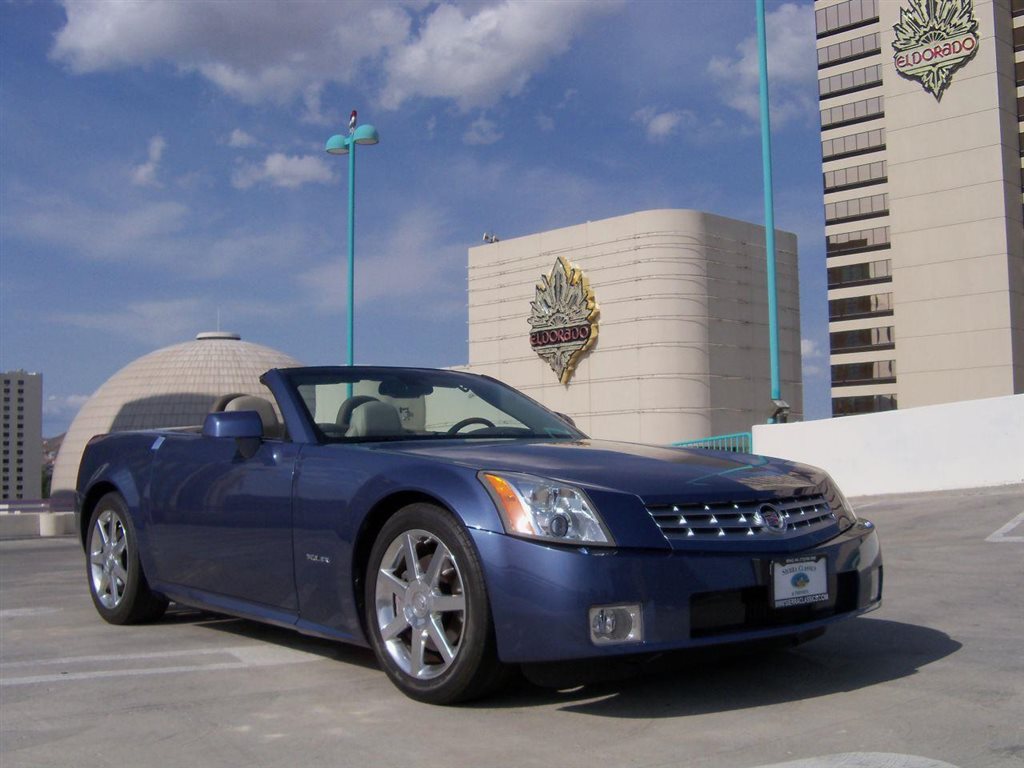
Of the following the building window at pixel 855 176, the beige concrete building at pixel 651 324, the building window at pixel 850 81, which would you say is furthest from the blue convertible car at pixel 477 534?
the building window at pixel 850 81

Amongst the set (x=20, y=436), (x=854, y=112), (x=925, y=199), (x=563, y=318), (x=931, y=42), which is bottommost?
(x=20, y=436)

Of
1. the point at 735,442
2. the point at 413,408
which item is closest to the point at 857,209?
the point at 735,442

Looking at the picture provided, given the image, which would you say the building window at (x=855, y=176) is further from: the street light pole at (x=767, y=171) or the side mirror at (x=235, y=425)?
the side mirror at (x=235, y=425)

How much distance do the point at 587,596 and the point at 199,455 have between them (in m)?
2.59

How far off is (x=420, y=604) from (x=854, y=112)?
7489 centimetres

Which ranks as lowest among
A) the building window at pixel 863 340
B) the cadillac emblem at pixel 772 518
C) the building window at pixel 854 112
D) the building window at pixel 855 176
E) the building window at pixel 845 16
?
the cadillac emblem at pixel 772 518

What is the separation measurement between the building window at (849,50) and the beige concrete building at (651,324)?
18509 mm

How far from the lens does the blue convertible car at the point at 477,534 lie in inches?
139

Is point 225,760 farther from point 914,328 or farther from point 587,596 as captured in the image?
point 914,328

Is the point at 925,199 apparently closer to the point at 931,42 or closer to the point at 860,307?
the point at 860,307

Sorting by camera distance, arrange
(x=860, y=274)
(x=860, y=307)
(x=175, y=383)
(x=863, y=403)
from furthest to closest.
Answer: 1. (x=175, y=383)
2. (x=860, y=274)
3. (x=860, y=307)
4. (x=863, y=403)

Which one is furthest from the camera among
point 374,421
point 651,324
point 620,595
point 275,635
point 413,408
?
point 651,324

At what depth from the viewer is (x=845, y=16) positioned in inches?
2847

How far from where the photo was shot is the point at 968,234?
6325 centimetres
